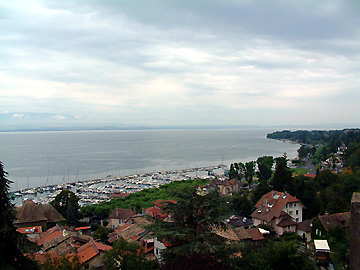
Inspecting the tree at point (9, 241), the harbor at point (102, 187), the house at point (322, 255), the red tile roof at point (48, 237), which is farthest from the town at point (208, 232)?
the harbor at point (102, 187)

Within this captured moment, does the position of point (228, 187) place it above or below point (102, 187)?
above

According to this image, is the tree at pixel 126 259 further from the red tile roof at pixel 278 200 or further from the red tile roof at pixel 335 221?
the red tile roof at pixel 278 200

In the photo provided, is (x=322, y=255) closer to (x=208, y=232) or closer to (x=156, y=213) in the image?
(x=208, y=232)

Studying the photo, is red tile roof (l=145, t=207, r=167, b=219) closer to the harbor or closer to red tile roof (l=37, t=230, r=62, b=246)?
red tile roof (l=37, t=230, r=62, b=246)

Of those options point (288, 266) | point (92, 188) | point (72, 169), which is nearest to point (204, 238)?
point (288, 266)

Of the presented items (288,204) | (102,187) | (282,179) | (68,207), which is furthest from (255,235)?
(102,187)

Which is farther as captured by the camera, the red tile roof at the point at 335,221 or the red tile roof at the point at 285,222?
the red tile roof at the point at 285,222
